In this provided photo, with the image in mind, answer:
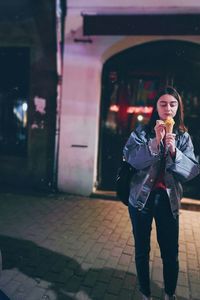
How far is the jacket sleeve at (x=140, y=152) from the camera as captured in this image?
267 cm

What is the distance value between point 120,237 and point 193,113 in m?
3.68

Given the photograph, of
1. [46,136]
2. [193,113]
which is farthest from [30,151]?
[193,113]

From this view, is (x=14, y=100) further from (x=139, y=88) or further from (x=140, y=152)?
(x=140, y=152)

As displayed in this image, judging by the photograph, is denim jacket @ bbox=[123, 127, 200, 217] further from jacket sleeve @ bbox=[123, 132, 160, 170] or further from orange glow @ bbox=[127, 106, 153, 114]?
orange glow @ bbox=[127, 106, 153, 114]

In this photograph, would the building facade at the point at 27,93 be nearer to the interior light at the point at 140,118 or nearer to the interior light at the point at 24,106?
the interior light at the point at 24,106

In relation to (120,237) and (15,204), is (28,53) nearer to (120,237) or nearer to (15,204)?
(15,204)

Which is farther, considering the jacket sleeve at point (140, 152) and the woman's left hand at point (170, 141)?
the jacket sleeve at point (140, 152)

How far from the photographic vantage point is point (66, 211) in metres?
6.04

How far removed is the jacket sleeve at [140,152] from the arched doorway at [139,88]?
4541 millimetres

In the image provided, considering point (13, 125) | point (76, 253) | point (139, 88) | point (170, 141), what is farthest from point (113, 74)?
point (170, 141)

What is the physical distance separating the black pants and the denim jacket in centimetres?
7

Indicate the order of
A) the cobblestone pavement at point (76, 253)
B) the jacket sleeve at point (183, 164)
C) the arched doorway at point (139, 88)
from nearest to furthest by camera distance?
the jacket sleeve at point (183, 164)
the cobblestone pavement at point (76, 253)
the arched doorway at point (139, 88)

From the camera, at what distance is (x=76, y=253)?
4281mm

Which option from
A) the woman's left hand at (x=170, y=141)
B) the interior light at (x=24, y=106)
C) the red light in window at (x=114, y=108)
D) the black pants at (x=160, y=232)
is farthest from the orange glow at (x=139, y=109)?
the woman's left hand at (x=170, y=141)
